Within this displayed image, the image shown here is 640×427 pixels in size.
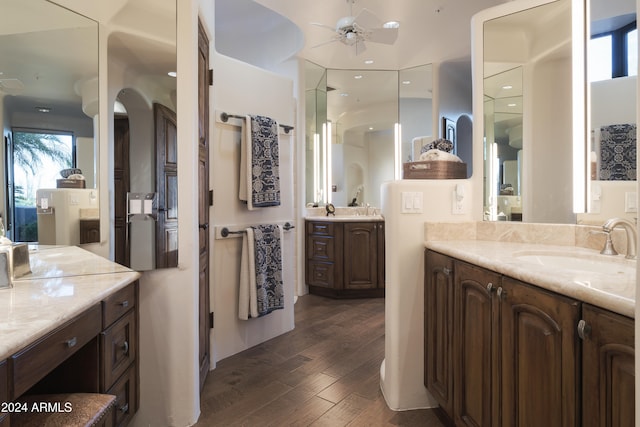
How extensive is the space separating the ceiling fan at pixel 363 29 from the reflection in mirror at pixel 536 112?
4.29 feet

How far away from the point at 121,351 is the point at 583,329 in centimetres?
156

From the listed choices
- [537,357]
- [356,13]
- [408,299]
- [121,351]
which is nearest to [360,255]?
[408,299]

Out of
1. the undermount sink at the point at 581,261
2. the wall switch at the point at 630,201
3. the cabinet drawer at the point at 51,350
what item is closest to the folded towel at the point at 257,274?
the cabinet drawer at the point at 51,350

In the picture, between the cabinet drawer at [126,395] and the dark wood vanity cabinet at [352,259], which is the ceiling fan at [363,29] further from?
the cabinet drawer at [126,395]

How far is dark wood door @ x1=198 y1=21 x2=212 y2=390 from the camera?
223cm

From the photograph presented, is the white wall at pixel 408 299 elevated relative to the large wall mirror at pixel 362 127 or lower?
lower

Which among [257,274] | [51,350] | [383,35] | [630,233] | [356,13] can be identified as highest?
[356,13]

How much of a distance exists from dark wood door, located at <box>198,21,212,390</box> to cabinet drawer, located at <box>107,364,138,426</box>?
561mm

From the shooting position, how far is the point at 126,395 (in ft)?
5.11

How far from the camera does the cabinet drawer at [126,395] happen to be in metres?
1.44

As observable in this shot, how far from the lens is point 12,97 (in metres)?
1.43

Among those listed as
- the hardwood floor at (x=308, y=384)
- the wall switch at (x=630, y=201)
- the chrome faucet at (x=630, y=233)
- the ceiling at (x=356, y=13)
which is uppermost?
the ceiling at (x=356, y=13)

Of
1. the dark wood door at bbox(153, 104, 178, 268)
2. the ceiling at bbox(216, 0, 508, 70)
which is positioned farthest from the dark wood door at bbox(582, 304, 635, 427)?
the ceiling at bbox(216, 0, 508, 70)

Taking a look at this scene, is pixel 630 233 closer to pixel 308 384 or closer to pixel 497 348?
pixel 497 348
